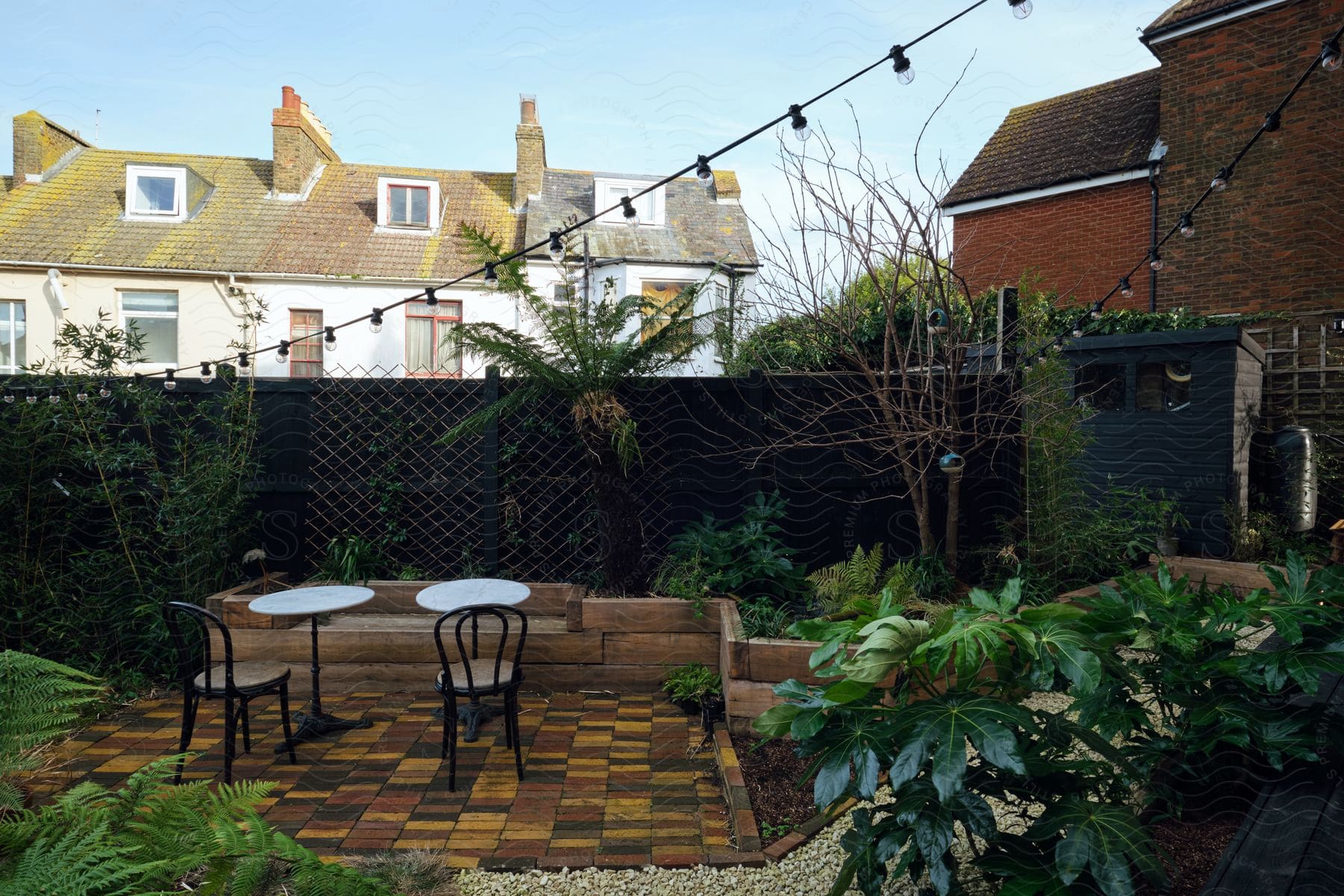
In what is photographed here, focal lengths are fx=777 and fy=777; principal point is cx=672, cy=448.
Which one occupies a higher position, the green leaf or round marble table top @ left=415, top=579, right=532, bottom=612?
the green leaf

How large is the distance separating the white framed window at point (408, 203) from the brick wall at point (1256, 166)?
1132 cm

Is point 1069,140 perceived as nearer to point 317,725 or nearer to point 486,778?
point 486,778

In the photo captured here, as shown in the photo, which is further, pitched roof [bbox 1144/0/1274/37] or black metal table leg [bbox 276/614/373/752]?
pitched roof [bbox 1144/0/1274/37]

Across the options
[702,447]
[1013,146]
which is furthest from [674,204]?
[702,447]

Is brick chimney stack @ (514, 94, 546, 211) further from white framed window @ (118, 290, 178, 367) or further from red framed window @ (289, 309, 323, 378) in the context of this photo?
white framed window @ (118, 290, 178, 367)

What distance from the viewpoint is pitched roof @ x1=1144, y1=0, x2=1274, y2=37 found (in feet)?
27.1

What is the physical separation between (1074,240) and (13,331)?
631 inches

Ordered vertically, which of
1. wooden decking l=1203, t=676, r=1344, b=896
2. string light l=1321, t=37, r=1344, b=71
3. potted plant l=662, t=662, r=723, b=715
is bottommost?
potted plant l=662, t=662, r=723, b=715

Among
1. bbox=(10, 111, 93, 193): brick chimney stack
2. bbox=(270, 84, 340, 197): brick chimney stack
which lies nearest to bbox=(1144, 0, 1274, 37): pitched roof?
bbox=(270, 84, 340, 197): brick chimney stack

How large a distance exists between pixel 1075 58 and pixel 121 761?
5537 millimetres

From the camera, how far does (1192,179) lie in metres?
8.74

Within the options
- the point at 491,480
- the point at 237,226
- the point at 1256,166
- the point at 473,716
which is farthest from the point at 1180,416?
the point at 237,226

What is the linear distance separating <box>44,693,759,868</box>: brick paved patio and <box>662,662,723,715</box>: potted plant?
0.25 feet

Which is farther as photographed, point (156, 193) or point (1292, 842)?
point (156, 193)
